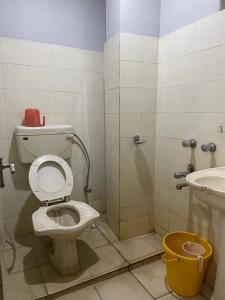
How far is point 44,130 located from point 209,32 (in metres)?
1.36

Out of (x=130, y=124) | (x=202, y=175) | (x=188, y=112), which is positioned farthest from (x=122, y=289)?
(x=188, y=112)

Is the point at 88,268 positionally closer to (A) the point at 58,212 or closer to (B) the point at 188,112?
(A) the point at 58,212

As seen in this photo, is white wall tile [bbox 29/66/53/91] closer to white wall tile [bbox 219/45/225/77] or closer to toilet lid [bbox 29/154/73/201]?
toilet lid [bbox 29/154/73/201]

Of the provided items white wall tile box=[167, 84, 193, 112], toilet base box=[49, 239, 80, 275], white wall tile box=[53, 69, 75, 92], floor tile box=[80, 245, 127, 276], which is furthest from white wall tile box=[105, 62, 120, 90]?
floor tile box=[80, 245, 127, 276]

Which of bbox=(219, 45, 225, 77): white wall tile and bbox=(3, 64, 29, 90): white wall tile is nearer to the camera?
bbox=(219, 45, 225, 77): white wall tile

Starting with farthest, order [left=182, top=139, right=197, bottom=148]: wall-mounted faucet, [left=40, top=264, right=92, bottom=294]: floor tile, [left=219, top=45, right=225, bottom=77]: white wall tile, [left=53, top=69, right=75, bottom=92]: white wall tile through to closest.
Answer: [left=53, top=69, right=75, bottom=92]: white wall tile → [left=182, top=139, right=197, bottom=148]: wall-mounted faucet → [left=40, top=264, right=92, bottom=294]: floor tile → [left=219, top=45, right=225, bottom=77]: white wall tile

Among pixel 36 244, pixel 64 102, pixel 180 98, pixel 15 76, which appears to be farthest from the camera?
pixel 64 102

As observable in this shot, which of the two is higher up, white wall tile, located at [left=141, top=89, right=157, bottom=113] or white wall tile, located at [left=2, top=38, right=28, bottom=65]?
white wall tile, located at [left=2, top=38, right=28, bottom=65]

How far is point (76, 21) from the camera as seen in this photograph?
6.40ft

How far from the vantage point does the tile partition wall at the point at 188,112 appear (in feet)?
4.66

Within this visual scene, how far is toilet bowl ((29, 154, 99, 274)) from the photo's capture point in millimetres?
1439

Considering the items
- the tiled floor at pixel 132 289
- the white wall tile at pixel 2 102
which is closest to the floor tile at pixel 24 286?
the tiled floor at pixel 132 289

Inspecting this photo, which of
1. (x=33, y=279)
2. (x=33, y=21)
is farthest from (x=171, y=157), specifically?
(x=33, y=21)

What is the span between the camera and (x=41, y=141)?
72.2 inches
